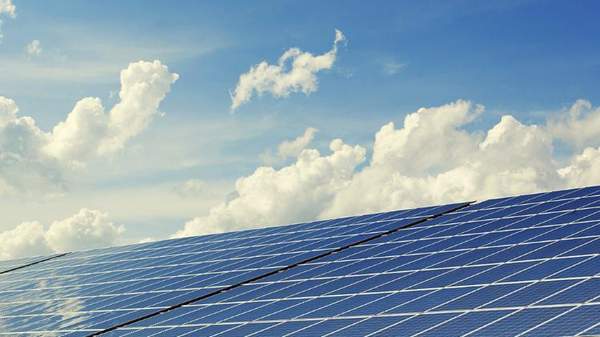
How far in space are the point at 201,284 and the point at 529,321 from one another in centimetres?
1538

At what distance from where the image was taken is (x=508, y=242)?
24.3m

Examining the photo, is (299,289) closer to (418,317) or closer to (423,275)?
→ (423,275)

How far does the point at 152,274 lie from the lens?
3394 cm

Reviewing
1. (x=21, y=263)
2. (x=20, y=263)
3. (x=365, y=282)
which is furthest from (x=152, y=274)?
(x=20, y=263)

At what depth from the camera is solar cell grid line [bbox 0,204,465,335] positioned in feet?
90.2

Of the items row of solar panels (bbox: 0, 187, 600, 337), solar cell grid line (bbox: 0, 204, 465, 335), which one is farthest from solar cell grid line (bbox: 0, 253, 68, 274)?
row of solar panels (bbox: 0, 187, 600, 337)

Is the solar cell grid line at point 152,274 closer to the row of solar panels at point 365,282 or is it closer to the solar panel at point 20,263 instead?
the row of solar panels at point 365,282

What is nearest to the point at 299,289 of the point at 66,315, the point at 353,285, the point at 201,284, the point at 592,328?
the point at 353,285

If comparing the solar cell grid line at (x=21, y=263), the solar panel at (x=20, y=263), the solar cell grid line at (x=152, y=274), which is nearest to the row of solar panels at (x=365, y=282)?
the solar cell grid line at (x=152, y=274)

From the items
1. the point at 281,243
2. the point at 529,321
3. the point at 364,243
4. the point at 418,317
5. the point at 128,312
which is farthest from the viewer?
the point at 281,243

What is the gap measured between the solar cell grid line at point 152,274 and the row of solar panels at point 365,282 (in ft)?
0.37

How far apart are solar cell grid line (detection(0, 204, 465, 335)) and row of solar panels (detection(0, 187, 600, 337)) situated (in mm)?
112

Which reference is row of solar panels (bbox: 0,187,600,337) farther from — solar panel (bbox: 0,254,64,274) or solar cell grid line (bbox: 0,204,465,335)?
solar panel (bbox: 0,254,64,274)

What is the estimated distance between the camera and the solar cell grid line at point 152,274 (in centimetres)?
2750
